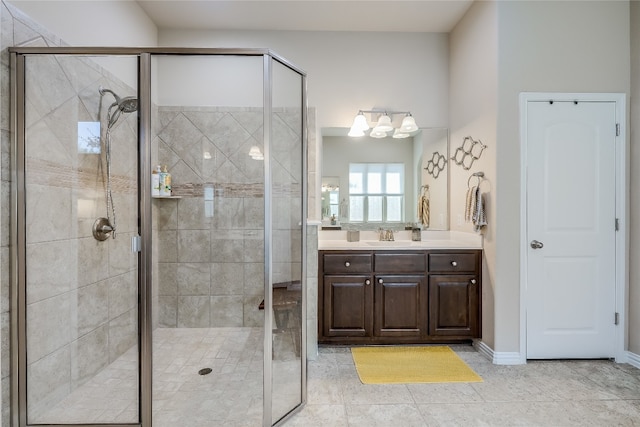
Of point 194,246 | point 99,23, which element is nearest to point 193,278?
point 194,246

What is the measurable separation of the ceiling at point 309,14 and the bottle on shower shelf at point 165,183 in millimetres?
1581

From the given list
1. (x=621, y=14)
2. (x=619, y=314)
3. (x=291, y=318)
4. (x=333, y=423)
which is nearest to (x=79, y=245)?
(x=291, y=318)

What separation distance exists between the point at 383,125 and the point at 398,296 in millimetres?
1574

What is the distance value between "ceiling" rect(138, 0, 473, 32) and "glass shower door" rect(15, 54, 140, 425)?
4.47 ft

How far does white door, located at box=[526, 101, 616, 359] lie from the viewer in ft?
8.09

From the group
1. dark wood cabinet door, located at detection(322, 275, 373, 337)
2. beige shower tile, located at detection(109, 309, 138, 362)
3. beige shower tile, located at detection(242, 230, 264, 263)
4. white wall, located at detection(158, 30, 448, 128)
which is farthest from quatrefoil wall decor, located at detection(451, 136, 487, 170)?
beige shower tile, located at detection(109, 309, 138, 362)

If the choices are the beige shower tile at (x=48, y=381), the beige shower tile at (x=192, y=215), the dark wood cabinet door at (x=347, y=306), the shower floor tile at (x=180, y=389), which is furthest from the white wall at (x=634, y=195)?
the beige shower tile at (x=48, y=381)

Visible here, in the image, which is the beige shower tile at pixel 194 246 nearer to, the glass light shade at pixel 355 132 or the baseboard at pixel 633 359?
the glass light shade at pixel 355 132

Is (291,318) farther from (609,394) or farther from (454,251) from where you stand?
(609,394)

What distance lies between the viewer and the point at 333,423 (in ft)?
5.82

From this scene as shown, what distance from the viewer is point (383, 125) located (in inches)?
124

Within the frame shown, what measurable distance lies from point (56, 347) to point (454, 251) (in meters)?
2.75

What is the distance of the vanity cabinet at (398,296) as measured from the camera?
270 centimetres

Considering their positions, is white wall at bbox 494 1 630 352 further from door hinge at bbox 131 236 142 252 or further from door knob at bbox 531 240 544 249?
door hinge at bbox 131 236 142 252
